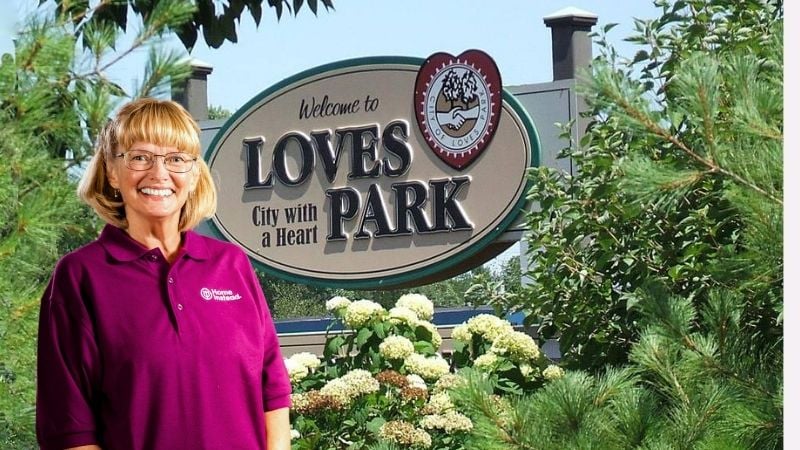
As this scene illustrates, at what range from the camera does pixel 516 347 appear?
4.30 meters

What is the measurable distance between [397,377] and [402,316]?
0.44 m

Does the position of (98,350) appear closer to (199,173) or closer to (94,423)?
(94,423)

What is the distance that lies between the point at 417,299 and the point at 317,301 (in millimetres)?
29130

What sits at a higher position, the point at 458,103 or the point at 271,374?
the point at 458,103

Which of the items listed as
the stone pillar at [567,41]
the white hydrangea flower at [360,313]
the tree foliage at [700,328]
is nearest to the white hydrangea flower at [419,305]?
the white hydrangea flower at [360,313]

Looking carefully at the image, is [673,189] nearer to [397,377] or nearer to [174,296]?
[174,296]

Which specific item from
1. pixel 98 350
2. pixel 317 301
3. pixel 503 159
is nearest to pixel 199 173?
pixel 98 350

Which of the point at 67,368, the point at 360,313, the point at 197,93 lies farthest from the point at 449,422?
the point at 197,93

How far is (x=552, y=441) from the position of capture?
8.64 ft

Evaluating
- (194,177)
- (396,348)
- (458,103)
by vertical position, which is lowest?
(396,348)

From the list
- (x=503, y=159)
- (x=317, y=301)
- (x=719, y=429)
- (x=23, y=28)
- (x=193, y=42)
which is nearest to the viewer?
(x=719, y=429)

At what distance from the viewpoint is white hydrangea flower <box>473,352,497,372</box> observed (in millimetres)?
4242

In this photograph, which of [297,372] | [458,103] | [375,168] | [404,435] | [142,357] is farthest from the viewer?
[375,168]

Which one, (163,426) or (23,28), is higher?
(23,28)
